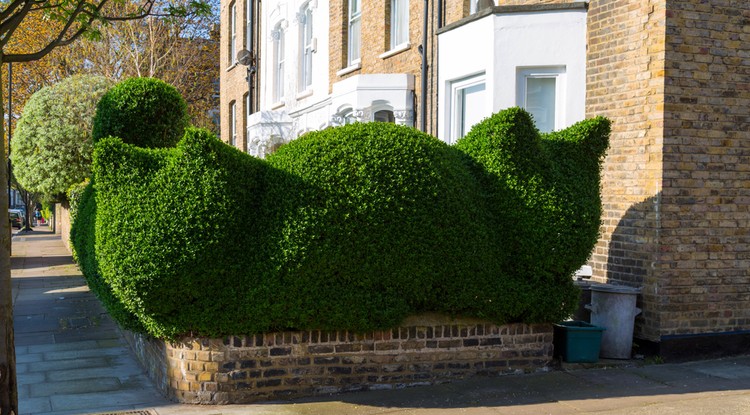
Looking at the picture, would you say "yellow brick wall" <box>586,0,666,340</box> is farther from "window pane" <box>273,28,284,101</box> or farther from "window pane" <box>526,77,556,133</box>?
"window pane" <box>273,28,284,101</box>

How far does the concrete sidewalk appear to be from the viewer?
22.8ft

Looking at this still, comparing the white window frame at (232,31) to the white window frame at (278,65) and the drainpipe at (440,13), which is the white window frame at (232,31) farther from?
the drainpipe at (440,13)

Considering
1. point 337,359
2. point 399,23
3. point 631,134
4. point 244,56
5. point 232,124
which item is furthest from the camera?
point 232,124

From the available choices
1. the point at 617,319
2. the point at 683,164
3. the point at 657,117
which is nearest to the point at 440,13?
the point at 657,117

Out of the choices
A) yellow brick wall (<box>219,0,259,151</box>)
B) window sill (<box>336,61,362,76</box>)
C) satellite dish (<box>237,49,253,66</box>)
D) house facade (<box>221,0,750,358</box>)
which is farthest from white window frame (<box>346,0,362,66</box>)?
yellow brick wall (<box>219,0,259,151</box>)

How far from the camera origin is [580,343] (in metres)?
8.38

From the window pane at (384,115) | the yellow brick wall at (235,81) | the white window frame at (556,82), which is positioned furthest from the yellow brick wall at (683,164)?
the yellow brick wall at (235,81)

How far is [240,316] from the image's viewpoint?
7055 mm

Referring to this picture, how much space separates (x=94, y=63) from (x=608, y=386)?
28.2 m

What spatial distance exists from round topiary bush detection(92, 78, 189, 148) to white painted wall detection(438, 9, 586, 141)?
13.4 feet

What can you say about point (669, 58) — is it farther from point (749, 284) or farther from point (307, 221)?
point (307, 221)

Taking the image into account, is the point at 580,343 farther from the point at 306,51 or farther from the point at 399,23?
the point at 306,51

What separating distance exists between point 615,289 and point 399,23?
791cm

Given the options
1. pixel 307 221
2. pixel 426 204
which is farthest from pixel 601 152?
pixel 307 221
